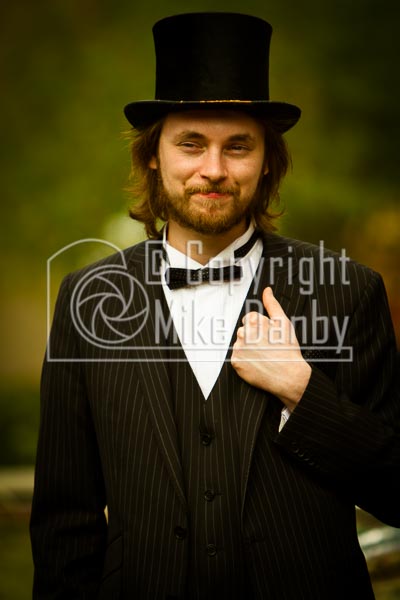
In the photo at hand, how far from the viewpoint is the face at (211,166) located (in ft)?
5.73

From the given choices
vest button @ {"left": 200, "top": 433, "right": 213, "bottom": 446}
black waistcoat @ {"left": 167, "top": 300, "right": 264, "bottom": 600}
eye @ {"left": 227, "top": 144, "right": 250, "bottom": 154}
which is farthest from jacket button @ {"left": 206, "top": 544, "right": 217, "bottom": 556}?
eye @ {"left": 227, "top": 144, "right": 250, "bottom": 154}

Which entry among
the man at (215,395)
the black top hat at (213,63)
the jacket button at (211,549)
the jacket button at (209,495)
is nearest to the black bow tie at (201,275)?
the man at (215,395)

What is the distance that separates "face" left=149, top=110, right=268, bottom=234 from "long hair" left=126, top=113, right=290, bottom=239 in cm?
19

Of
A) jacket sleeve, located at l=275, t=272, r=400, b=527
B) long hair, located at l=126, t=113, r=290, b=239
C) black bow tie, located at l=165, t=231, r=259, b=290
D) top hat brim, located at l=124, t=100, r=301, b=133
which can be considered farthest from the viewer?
long hair, located at l=126, t=113, r=290, b=239

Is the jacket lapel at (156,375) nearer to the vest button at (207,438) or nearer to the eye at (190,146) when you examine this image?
the vest button at (207,438)

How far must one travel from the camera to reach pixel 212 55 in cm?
176

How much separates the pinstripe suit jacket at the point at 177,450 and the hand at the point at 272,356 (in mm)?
37

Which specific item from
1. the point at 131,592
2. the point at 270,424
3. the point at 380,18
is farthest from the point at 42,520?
the point at 380,18

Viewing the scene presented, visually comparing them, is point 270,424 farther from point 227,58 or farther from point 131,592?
point 227,58

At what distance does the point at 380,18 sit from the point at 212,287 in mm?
3353

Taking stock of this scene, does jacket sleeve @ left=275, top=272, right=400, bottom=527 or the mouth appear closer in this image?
jacket sleeve @ left=275, top=272, right=400, bottom=527

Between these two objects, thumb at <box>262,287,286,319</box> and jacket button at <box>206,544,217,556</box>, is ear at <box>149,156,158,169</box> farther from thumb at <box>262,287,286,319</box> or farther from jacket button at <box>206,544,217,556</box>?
jacket button at <box>206,544,217,556</box>

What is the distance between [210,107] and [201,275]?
43 cm

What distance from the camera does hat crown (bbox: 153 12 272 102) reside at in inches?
68.7
